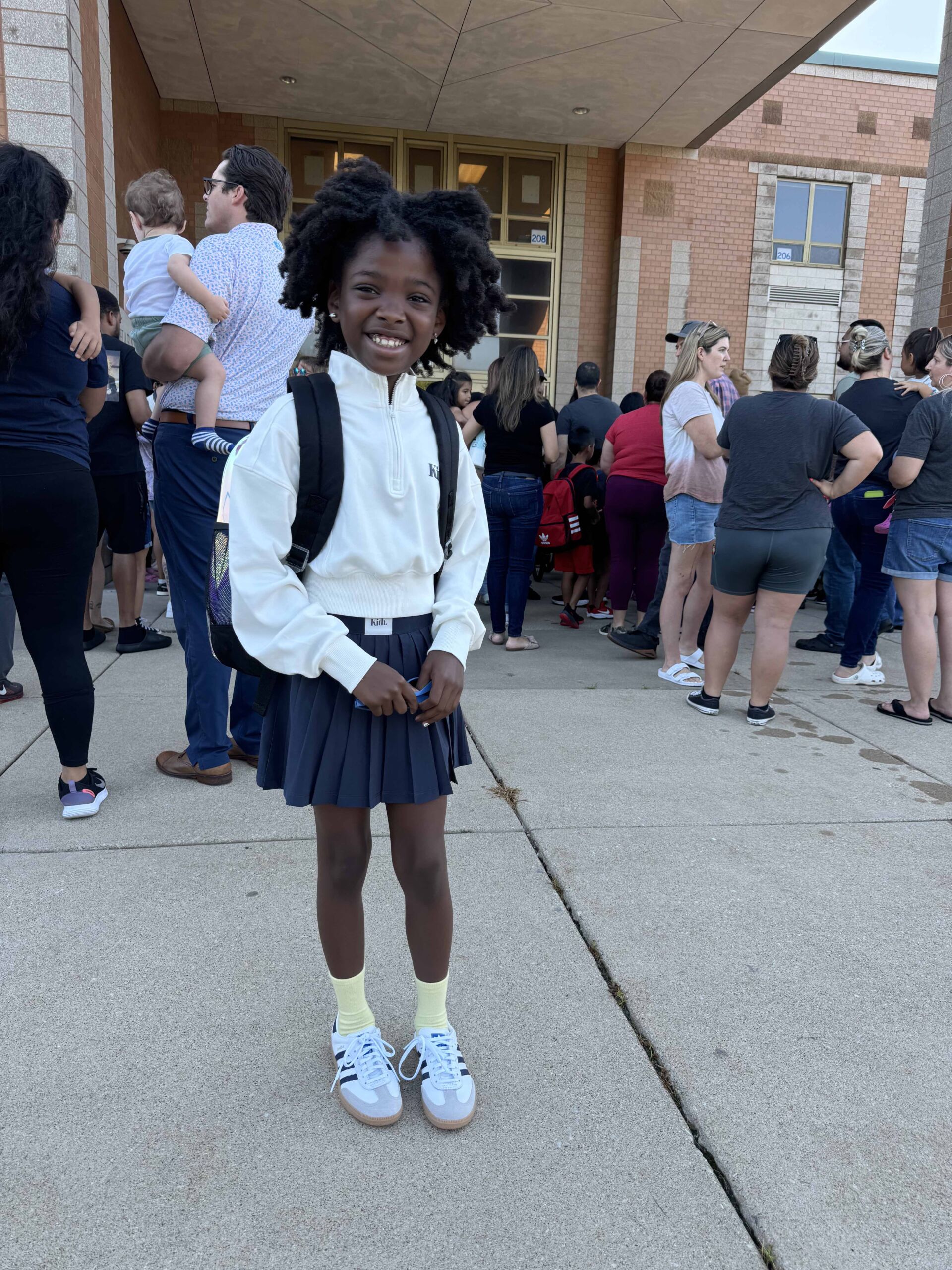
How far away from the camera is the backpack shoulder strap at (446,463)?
186 centimetres

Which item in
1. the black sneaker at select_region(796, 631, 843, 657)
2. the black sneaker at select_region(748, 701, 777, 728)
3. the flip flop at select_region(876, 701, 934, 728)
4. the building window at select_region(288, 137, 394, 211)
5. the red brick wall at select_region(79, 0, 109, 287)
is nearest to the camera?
the black sneaker at select_region(748, 701, 777, 728)

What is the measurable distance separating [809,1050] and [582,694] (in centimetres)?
298

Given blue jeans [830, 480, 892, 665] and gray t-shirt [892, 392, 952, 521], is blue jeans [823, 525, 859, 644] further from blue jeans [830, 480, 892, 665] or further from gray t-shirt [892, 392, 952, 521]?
gray t-shirt [892, 392, 952, 521]

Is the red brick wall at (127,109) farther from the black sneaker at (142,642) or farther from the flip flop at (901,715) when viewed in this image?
the flip flop at (901,715)

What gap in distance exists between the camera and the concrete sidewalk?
1.60 metres

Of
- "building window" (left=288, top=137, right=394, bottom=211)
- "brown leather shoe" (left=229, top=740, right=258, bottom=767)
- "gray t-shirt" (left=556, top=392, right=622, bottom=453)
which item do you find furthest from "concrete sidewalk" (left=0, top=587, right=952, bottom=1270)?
"building window" (left=288, top=137, right=394, bottom=211)

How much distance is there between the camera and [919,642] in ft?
15.2

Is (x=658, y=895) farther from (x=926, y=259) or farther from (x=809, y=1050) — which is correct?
(x=926, y=259)

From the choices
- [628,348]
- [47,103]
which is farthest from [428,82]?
[47,103]

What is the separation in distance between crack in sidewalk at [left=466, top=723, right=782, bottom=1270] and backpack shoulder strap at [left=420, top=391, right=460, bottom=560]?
1194 mm

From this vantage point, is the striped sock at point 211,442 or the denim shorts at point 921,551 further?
the denim shorts at point 921,551

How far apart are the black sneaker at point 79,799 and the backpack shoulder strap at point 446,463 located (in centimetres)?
197

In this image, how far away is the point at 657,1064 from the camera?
2031mm

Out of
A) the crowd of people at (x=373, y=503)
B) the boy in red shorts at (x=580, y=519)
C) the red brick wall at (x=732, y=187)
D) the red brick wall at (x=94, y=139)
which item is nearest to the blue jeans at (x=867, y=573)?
the crowd of people at (x=373, y=503)
